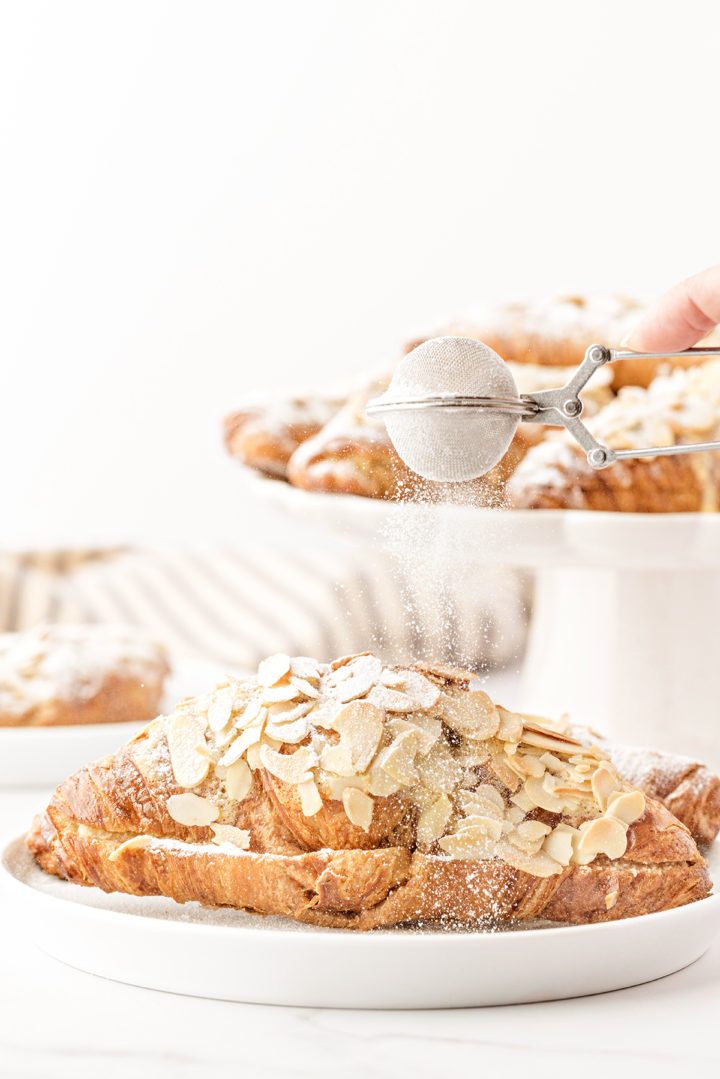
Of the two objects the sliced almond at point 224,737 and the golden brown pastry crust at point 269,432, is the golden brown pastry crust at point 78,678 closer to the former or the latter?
the golden brown pastry crust at point 269,432

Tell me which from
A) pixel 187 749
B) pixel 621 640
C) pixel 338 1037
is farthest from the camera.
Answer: pixel 621 640

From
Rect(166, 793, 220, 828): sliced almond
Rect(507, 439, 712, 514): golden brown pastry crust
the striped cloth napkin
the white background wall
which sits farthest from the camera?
the white background wall

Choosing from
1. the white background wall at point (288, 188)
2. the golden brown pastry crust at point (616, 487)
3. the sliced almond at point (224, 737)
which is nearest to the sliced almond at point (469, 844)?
the sliced almond at point (224, 737)

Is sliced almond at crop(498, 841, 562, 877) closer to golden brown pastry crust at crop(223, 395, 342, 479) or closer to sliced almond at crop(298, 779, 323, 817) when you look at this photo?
sliced almond at crop(298, 779, 323, 817)

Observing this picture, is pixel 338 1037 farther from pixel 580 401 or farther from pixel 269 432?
pixel 269 432

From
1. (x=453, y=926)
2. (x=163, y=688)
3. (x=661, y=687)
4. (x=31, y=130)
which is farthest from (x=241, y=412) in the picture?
(x=31, y=130)

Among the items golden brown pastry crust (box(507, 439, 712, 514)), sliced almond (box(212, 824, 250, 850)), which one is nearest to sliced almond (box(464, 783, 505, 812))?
sliced almond (box(212, 824, 250, 850))

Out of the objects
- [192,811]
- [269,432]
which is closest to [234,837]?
[192,811]
